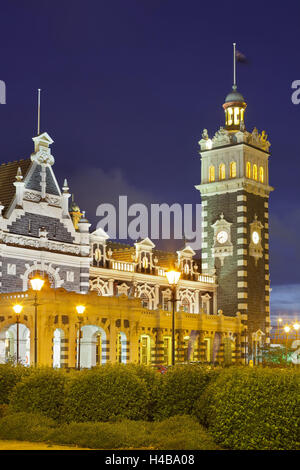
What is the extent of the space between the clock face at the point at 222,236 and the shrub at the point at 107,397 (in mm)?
51276

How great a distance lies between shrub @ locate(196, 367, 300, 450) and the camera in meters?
17.2

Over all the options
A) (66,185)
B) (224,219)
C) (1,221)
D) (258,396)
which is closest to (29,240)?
(1,221)

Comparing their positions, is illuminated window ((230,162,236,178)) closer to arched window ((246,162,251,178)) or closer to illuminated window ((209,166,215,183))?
arched window ((246,162,251,178))

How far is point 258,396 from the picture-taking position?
17891 millimetres

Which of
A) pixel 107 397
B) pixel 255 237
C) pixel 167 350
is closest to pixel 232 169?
pixel 255 237

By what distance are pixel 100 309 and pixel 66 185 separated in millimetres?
11859

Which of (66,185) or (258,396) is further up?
(66,185)

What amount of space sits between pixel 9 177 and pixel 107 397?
38.6 m

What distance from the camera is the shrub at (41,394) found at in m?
22.2

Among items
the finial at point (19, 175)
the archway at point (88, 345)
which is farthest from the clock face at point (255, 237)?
the finial at point (19, 175)

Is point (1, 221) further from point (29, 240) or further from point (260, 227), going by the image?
point (260, 227)

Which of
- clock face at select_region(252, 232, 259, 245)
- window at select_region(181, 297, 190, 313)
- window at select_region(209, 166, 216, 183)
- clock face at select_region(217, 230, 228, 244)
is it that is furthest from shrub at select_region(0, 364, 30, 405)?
window at select_region(209, 166, 216, 183)

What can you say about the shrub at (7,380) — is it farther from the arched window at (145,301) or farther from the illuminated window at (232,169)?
the illuminated window at (232,169)
